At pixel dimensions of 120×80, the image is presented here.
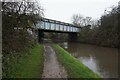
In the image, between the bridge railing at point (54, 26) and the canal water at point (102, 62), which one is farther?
the bridge railing at point (54, 26)

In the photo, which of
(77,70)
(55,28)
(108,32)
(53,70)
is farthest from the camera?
(55,28)

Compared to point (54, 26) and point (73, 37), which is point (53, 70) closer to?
point (54, 26)

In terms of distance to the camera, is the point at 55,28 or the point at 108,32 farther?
the point at 55,28

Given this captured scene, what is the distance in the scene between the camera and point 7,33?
15.7 metres

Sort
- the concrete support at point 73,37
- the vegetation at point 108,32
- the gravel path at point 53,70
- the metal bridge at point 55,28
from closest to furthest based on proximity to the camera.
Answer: the gravel path at point 53,70, the vegetation at point 108,32, the metal bridge at point 55,28, the concrete support at point 73,37

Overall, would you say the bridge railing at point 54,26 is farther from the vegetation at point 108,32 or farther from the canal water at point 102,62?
the canal water at point 102,62

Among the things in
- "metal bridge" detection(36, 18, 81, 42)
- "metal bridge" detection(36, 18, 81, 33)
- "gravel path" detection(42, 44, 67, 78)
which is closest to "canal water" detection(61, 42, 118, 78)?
"gravel path" detection(42, 44, 67, 78)

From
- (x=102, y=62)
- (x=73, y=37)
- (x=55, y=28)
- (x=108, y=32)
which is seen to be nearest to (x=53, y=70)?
(x=102, y=62)

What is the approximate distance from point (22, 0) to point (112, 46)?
27.3 meters

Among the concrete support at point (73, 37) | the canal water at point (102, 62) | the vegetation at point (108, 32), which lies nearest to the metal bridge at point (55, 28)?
the concrete support at point (73, 37)

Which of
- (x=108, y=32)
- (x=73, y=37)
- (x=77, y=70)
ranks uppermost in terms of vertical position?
(x=108, y=32)

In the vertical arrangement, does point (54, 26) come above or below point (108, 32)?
above

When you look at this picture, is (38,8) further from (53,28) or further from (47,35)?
(47,35)

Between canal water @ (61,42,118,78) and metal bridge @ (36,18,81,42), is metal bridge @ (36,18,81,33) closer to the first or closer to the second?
metal bridge @ (36,18,81,42)
